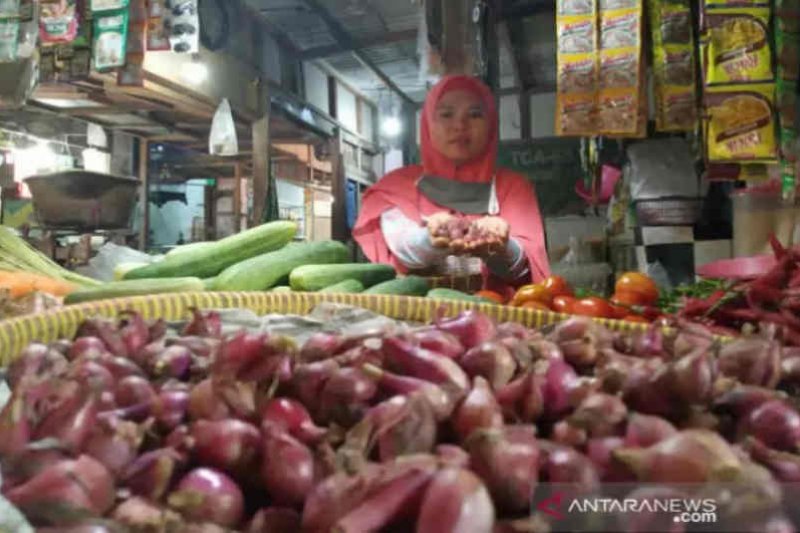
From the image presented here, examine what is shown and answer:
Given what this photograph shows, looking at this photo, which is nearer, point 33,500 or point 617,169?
point 33,500

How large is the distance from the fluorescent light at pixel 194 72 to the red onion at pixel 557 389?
4.78m

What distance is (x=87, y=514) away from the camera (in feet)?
1.72

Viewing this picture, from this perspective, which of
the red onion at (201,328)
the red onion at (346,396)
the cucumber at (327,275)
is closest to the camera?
the red onion at (346,396)

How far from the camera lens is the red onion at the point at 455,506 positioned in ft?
1.53

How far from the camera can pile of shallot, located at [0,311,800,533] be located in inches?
19.7

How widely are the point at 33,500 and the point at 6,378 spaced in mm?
501

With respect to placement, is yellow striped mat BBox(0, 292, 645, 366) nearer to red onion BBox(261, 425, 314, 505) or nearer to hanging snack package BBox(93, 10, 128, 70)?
red onion BBox(261, 425, 314, 505)

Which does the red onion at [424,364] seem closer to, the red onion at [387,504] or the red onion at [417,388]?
the red onion at [417,388]

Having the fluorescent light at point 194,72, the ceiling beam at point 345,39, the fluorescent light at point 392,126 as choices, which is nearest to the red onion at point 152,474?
the fluorescent light at point 194,72

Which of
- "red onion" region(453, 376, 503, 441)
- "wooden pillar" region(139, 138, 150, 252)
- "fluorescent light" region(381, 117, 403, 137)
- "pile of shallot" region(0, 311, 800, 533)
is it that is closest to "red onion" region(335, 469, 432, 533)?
"pile of shallot" region(0, 311, 800, 533)

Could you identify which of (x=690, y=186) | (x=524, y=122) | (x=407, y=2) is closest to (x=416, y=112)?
(x=524, y=122)

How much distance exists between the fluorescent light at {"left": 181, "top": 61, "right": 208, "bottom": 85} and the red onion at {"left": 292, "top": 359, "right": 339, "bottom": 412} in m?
4.69

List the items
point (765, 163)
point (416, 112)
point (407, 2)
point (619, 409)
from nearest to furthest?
point (619, 409), point (765, 163), point (407, 2), point (416, 112)

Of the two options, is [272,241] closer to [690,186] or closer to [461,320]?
[461,320]
